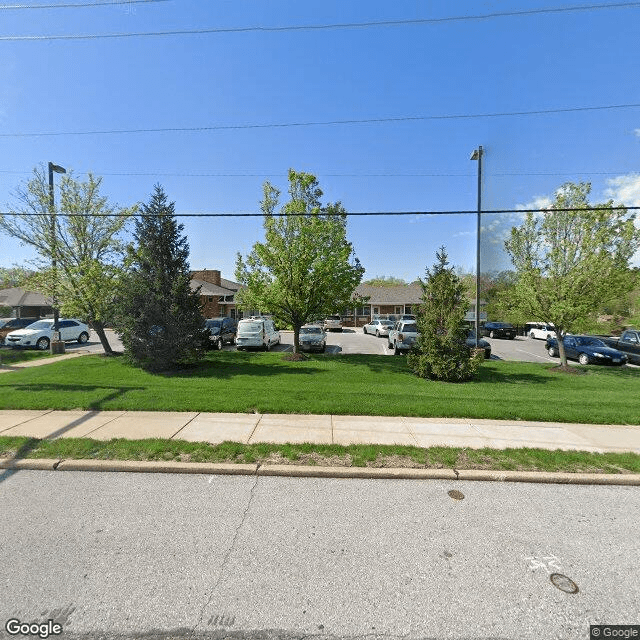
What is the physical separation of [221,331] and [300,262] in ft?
28.8

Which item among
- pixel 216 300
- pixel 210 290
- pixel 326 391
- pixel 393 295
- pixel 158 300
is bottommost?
pixel 326 391

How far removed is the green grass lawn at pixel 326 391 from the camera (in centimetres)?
678

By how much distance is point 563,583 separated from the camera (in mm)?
2592

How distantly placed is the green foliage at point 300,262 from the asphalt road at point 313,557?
891 cm

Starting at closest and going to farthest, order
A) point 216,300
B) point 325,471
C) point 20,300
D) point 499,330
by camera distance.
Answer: point 325,471, point 499,330, point 216,300, point 20,300

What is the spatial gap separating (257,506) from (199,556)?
0.84m

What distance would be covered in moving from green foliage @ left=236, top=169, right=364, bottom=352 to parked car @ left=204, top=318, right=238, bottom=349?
19.2 feet

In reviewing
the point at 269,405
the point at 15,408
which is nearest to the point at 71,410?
the point at 15,408

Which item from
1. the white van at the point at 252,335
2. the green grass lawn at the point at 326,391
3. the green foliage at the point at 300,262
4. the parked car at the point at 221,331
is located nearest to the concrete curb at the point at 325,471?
the green grass lawn at the point at 326,391

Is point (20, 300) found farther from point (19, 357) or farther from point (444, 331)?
point (444, 331)

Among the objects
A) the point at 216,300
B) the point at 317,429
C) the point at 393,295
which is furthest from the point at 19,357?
the point at 393,295

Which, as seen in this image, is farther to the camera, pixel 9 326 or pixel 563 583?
pixel 9 326

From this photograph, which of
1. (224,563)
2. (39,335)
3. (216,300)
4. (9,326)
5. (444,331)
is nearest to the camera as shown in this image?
(224,563)

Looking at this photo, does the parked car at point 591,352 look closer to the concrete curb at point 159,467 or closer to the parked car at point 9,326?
the concrete curb at point 159,467
